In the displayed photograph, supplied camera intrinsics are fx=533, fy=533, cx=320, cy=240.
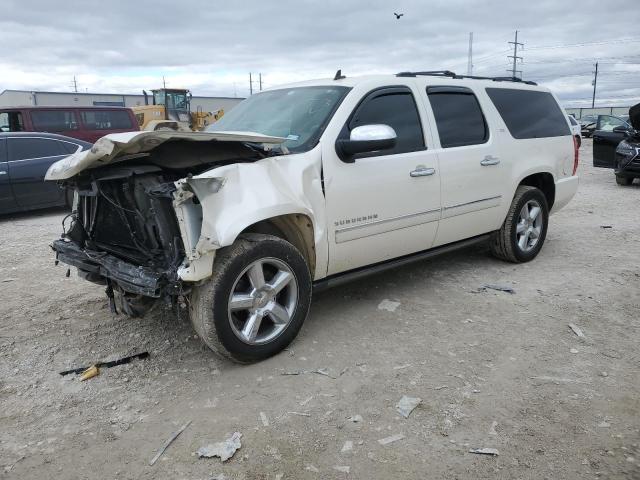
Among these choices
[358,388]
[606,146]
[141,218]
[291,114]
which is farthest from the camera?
[606,146]

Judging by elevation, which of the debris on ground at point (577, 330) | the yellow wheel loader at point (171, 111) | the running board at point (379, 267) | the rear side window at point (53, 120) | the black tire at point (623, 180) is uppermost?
the yellow wheel loader at point (171, 111)

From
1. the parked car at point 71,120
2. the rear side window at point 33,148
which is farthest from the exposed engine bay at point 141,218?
the parked car at point 71,120

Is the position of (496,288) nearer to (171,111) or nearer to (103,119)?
(103,119)

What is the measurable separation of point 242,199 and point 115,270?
957 millimetres

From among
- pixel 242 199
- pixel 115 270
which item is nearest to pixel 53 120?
pixel 115 270

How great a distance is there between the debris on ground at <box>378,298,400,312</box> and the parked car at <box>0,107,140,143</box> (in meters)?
11.6

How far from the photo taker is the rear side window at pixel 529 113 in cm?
524

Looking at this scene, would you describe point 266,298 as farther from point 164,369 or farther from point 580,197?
point 580,197

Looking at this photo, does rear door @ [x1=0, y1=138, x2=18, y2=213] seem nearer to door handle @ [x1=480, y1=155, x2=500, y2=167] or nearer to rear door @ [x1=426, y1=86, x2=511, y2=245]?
rear door @ [x1=426, y1=86, x2=511, y2=245]

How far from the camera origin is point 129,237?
362cm

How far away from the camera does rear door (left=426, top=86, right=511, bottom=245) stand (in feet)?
14.9

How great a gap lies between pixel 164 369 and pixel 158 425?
0.65 meters

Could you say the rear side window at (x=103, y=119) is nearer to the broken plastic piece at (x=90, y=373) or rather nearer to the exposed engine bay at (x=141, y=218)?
the exposed engine bay at (x=141, y=218)

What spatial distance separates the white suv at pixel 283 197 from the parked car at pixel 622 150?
7483 mm
